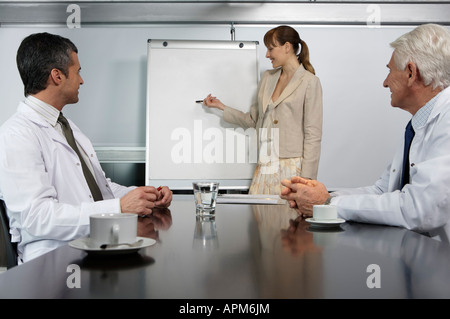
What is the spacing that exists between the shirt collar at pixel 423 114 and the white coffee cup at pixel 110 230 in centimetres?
121

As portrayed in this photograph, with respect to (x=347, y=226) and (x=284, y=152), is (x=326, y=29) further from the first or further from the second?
(x=347, y=226)

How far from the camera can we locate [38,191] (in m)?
1.46

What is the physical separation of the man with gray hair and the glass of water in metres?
0.25

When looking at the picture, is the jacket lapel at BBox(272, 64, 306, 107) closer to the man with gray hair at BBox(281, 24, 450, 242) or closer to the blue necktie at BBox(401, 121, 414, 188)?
the man with gray hair at BBox(281, 24, 450, 242)

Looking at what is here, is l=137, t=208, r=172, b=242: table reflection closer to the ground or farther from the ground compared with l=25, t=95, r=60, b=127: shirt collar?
closer to the ground

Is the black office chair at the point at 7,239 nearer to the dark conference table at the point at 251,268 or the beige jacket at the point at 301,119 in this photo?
the dark conference table at the point at 251,268

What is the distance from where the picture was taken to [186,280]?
0.74 m

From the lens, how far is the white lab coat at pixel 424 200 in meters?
1.40

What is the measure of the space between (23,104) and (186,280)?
1.33 meters

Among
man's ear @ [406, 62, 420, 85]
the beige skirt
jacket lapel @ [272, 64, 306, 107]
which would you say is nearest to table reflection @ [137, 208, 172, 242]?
man's ear @ [406, 62, 420, 85]

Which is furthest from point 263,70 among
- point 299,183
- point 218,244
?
point 218,244

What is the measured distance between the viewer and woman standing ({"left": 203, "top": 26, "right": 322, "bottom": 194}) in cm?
354

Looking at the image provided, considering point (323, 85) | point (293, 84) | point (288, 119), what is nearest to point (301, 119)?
point (288, 119)

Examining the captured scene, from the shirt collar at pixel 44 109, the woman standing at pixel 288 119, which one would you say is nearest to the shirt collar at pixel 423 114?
the shirt collar at pixel 44 109
